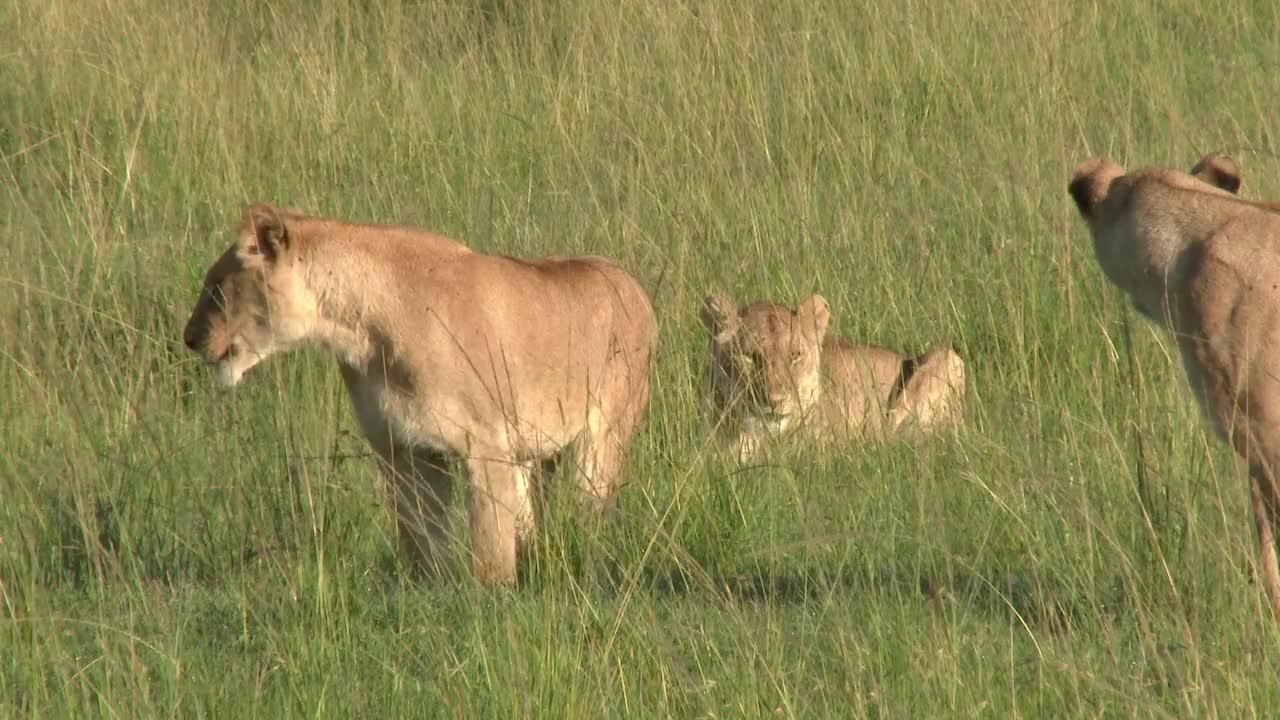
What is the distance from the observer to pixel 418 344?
4539mm

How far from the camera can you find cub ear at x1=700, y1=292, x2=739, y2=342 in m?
5.98

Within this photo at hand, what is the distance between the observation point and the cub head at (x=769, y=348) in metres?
6.09

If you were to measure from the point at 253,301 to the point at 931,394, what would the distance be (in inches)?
95.7

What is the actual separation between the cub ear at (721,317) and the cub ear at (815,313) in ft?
1.07

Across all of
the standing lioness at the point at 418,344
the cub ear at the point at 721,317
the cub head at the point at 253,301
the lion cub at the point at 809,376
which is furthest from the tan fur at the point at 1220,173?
the cub head at the point at 253,301

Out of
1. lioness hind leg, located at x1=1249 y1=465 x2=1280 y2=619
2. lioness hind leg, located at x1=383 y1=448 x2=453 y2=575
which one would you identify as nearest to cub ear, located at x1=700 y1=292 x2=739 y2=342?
lioness hind leg, located at x1=383 y1=448 x2=453 y2=575

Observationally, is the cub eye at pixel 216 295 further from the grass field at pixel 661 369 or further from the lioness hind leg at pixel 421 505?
the lioness hind leg at pixel 421 505

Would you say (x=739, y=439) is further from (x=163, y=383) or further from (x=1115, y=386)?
(x=163, y=383)

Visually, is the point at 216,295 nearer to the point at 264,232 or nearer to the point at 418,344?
the point at 264,232

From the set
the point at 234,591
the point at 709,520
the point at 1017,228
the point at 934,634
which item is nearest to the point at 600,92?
the point at 1017,228

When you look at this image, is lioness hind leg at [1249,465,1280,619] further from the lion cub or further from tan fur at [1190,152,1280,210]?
the lion cub

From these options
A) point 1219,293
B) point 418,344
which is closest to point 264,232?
point 418,344

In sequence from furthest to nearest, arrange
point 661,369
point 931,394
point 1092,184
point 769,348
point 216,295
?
point 769,348
point 931,394
point 661,369
point 216,295
point 1092,184

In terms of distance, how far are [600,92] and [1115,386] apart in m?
3.23
